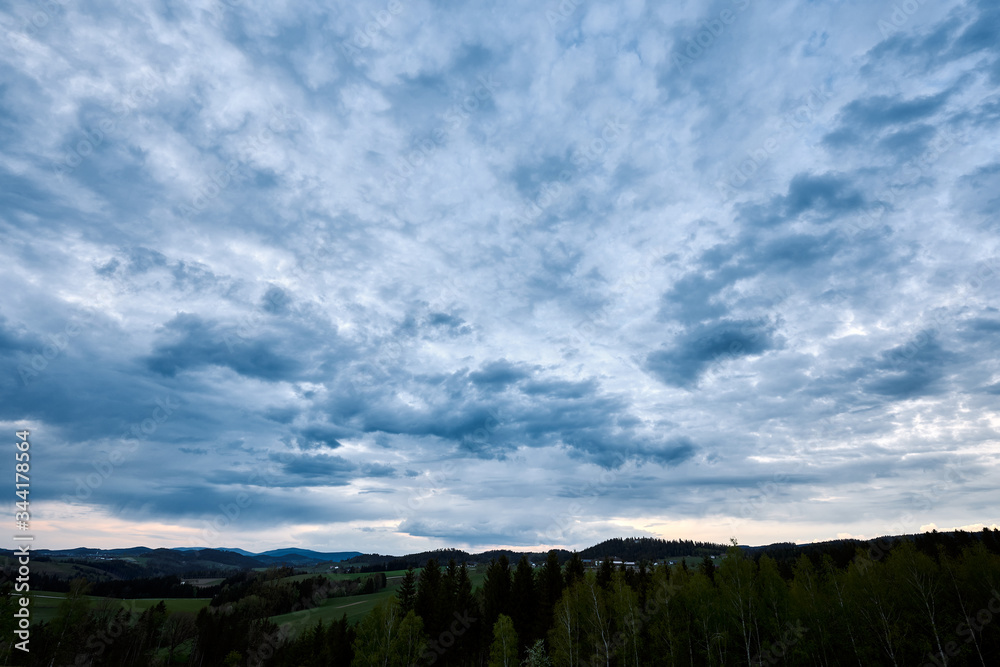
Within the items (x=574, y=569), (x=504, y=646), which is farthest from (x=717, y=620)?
(x=504, y=646)

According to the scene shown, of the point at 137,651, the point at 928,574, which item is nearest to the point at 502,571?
the point at 928,574

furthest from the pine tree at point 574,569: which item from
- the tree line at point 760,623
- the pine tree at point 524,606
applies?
the tree line at point 760,623

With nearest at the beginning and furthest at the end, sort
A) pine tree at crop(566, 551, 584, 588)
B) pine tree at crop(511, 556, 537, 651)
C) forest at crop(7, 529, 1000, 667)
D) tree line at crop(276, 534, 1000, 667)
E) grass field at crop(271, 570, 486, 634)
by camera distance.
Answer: tree line at crop(276, 534, 1000, 667)
forest at crop(7, 529, 1000, 667)
pine tree at crop(511, 556, 537, 651)
pine tree at crop(566, 551, 584, 588)
grass field at crop(271, 570, 486, 634)

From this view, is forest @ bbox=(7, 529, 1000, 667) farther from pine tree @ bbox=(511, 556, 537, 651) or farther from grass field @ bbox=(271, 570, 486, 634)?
grass field @ bbox=(271, 570, 486, 634)

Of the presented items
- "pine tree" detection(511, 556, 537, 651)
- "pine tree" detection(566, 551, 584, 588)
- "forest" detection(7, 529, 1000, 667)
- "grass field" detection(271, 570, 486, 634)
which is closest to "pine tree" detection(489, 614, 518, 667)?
"forest" detection(7, 529, 1000, 667)

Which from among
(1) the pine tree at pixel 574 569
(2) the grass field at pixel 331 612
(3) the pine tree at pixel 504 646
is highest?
(1) the pine tree at pixel 574 569

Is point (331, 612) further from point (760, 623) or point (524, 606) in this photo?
point (760, 623)

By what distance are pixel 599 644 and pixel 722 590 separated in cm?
1736

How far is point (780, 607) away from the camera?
62250 mm

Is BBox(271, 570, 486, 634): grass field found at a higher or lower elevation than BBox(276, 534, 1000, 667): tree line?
lower

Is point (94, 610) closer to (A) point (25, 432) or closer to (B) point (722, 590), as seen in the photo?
(A) point (25, 432)

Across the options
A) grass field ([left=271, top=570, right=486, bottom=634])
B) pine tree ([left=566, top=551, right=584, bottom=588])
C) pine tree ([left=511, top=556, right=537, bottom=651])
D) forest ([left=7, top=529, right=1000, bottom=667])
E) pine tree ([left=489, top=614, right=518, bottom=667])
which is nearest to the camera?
forest ([left=7, top=529, right=1000, bottom=667])

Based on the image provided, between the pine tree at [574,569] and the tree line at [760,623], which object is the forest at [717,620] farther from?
the pine tree at [574,569]

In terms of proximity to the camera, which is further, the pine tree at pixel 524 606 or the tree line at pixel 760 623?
the pine tree at pixel 524 606
